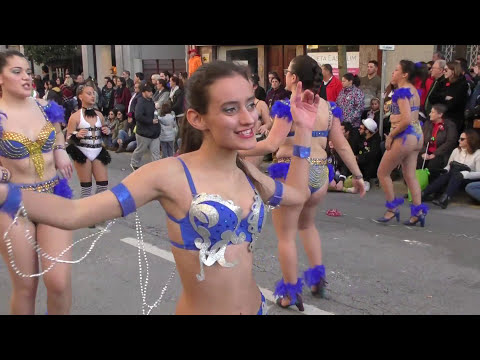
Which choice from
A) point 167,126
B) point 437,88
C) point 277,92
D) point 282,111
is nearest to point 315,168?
point 282,111

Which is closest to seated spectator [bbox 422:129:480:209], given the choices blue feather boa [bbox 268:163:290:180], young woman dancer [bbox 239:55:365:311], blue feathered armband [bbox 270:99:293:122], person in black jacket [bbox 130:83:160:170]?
young woman dancer [bbox 239:55:365:311]

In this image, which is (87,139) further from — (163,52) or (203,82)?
(163,52)

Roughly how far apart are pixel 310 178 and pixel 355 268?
1.37m

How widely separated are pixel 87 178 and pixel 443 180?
198 inches

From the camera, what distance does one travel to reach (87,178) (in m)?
6.90

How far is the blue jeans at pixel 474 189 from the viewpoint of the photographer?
7.43 meters

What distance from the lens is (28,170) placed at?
3408 millimetres

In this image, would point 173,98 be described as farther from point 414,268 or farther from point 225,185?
point 225,185

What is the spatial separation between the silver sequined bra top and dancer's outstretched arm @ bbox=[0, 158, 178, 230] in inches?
4.7

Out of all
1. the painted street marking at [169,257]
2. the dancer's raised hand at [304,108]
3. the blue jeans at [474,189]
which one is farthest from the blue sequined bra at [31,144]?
the blue jeans at [474,189]

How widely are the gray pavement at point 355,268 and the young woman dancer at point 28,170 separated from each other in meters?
0.93

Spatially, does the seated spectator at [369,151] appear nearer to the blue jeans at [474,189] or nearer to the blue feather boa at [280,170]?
the blue jeans at [474,189]

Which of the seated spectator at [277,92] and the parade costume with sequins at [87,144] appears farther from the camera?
the seated spectator at [277,92]

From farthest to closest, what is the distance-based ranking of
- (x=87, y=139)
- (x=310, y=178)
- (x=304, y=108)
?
(x=87, y=139)
(x=310, y=178)
(x=304, y=108)
